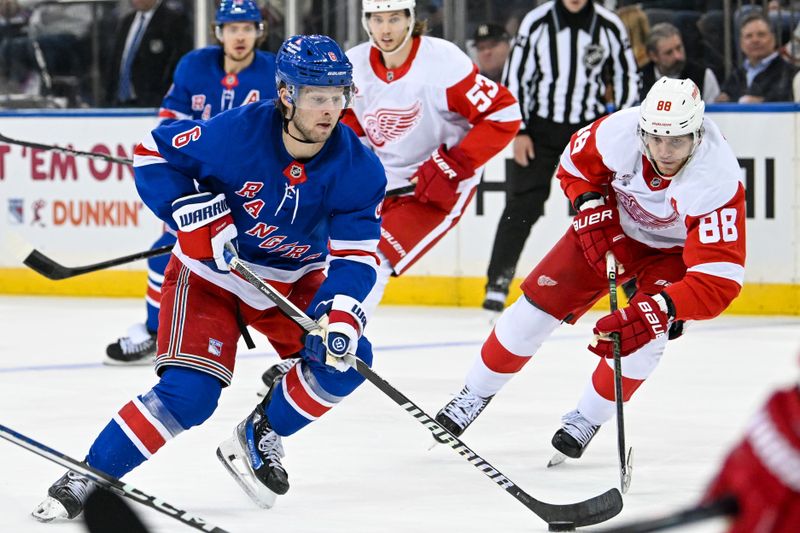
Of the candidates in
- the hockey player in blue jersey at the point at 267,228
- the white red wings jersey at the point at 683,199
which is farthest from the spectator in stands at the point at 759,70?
the hockey player in blue jersey at the point at 267,228

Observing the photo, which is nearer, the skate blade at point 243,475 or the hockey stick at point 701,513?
the hockey stick at point 701,513

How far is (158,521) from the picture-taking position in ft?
9.20

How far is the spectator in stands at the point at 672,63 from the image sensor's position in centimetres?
617

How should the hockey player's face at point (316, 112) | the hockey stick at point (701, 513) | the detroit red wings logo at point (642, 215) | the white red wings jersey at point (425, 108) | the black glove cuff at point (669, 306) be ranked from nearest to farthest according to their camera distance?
the hockey stick at point (701, 513) → the hockey player's face at point (316, 112) → the black glove cuff at point (669, 306) → the detroit red wings logo at point (642, 215) → the white red wings jersey at point (425, 108)

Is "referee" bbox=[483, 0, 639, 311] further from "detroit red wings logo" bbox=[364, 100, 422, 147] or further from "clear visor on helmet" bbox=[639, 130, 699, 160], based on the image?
"clear visor on helmet" bbox=[639, 130, 699, 160]

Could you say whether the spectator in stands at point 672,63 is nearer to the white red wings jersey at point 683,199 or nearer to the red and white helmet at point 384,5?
the red and white helmet at point 384,5

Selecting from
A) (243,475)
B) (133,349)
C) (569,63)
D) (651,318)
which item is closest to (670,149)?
(651,318)

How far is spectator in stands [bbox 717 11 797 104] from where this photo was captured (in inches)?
238

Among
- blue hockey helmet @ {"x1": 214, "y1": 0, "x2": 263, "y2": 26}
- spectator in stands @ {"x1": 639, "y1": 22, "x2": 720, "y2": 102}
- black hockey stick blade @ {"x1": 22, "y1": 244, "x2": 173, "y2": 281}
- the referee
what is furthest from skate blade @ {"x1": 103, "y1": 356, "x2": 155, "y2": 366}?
spectator in stands @ {"x1": 639, "y1": 22, "x2": 720, "y2": 102}

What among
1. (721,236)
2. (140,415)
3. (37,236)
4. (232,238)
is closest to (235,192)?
(232,238)

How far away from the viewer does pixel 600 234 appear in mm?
3369

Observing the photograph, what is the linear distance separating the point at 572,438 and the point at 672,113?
79 cm

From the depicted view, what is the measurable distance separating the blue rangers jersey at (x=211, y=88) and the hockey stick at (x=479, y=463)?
2.08 meters

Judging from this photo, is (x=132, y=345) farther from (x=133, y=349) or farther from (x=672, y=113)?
(x=672, y=113)
